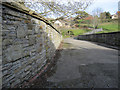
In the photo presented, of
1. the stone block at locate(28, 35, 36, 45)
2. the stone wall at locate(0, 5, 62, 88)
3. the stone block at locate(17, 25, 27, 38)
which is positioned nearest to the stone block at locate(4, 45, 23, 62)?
the stone wall at locate(0, 5, 62, 88)

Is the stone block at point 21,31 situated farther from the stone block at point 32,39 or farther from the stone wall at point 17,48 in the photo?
the stone block at point 32,39

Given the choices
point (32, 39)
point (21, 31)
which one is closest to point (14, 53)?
point (21, 31)

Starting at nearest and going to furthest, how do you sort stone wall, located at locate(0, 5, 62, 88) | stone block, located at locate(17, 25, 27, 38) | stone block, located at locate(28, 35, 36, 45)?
stone wall, located at locate(0, 5, 62, 88), stone block, located at locate(17, 25, 27, 38), stone block, located at locate(28, 35, 36, 45)

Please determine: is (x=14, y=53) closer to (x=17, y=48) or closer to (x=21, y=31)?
(x=17, y=48)

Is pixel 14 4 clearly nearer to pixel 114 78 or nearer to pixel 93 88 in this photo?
pixel 93 88

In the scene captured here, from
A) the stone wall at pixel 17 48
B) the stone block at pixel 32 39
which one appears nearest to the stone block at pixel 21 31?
the stone wall at pixel 17 48

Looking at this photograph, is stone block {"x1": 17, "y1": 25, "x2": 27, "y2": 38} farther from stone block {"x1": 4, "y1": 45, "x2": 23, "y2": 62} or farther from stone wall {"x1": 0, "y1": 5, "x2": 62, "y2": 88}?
stone block {"x1": 4, "y1": 45, "x2": 23, "y2": 62}

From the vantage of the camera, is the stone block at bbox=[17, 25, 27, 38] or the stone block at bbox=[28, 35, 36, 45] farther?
the stone block at bbox=[28, 35, 36, 45]

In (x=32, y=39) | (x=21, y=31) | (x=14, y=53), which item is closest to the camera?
(x=14, y=53)

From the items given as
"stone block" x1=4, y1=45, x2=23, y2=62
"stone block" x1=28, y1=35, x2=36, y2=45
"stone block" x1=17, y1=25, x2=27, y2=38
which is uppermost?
"stone block" x1=17, y1=25, x2=27, y2=38

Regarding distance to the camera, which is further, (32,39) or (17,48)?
(32,39)

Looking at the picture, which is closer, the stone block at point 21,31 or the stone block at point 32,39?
the stone block at point 21,31

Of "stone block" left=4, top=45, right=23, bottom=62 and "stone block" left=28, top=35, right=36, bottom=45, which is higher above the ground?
"stone block" left=28, top=35, right=36, bottom=45

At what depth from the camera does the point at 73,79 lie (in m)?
2.54
